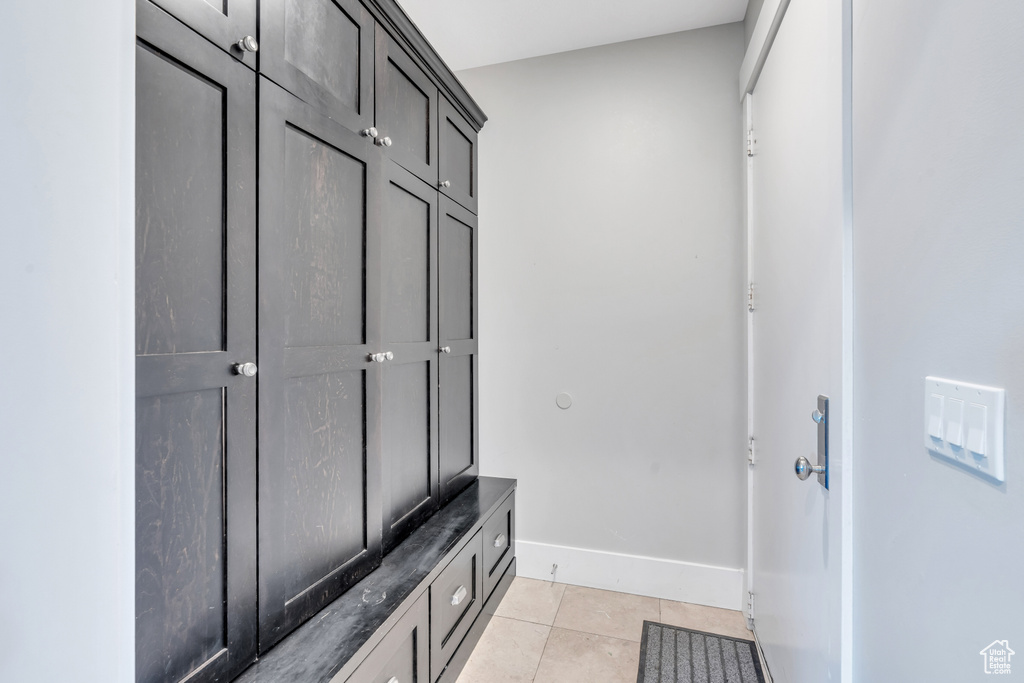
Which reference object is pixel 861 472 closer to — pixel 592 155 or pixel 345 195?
pixel 345 195

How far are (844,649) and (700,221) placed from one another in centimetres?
176

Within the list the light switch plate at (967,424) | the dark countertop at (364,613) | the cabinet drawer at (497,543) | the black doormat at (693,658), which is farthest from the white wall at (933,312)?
the cabinet drawer at (497,543)

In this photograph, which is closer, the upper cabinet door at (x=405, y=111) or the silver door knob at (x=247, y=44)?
the silver door knob at (x=247, y=44)

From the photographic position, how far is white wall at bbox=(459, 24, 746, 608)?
89.0 inches

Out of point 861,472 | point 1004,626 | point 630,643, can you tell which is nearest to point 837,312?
point 861,472

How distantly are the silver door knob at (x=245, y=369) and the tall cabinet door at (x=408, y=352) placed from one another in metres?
0.52

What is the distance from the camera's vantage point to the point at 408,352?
1673 millimetres

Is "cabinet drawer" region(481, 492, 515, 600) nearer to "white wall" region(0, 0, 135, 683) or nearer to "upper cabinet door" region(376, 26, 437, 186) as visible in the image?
"upper cabinet door" region(376, 26, 437, 186)

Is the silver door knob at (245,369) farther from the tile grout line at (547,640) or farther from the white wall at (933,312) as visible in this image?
the tile grout line at (547,640)

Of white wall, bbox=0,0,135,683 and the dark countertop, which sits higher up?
white wall, bbox=0,0,135,683

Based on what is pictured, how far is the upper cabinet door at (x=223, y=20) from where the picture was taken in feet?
2.83

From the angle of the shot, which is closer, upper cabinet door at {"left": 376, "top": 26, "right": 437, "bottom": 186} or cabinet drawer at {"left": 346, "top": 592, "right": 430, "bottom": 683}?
cabinet drawer at {"left": 346, "top": 592, "right": 430, "bottom": 683}

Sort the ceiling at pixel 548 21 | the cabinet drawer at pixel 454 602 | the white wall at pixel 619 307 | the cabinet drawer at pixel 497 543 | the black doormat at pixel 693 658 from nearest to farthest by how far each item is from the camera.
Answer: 1. the cabinet drawer at pixel 454 602
2. the black doormat at pixel 693 658
3. the cabinet drawer at pixel 497 543
4. the ceiling at pixel 548 21
5. the white wall at pixel 619 307

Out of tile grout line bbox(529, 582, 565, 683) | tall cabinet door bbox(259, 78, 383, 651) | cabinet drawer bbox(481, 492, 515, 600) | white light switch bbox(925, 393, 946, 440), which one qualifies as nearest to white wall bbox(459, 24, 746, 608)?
tile grout line bbox(529, 582, 565, 683)
